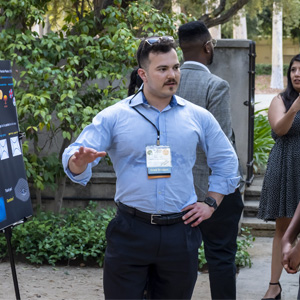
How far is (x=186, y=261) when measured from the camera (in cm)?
323

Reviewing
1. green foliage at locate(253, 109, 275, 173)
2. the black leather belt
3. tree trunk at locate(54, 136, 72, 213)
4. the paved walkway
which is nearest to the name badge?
the black leather belt

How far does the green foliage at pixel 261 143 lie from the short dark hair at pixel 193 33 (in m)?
4.79

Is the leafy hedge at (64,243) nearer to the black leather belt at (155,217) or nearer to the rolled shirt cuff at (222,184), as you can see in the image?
the rolled shirt cuff at (222,184)

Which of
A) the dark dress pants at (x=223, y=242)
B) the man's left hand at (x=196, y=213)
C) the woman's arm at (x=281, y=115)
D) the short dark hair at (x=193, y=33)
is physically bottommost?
the dark dress pants at (x=223, y=242)

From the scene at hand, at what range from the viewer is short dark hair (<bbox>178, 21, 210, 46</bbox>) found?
4203mm

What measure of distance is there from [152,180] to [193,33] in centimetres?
139

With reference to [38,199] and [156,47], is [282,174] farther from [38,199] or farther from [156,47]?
[38,199]

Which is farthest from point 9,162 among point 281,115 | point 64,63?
point 64,63

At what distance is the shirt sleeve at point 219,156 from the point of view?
3.38 m

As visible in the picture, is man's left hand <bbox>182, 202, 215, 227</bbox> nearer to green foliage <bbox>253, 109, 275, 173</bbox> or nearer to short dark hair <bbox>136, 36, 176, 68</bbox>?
short dark hair <bbox>136, 36, 176, 68</bbox>

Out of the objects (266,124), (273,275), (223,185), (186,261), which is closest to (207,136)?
(223,185)

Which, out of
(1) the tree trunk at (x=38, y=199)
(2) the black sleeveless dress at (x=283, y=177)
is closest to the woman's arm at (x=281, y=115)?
(2) the black sleeveless dress at (x=283, y=177)

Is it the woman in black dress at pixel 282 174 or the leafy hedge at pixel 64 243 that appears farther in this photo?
the leafy hedge at pixel 64 243

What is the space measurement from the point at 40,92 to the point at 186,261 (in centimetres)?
361
